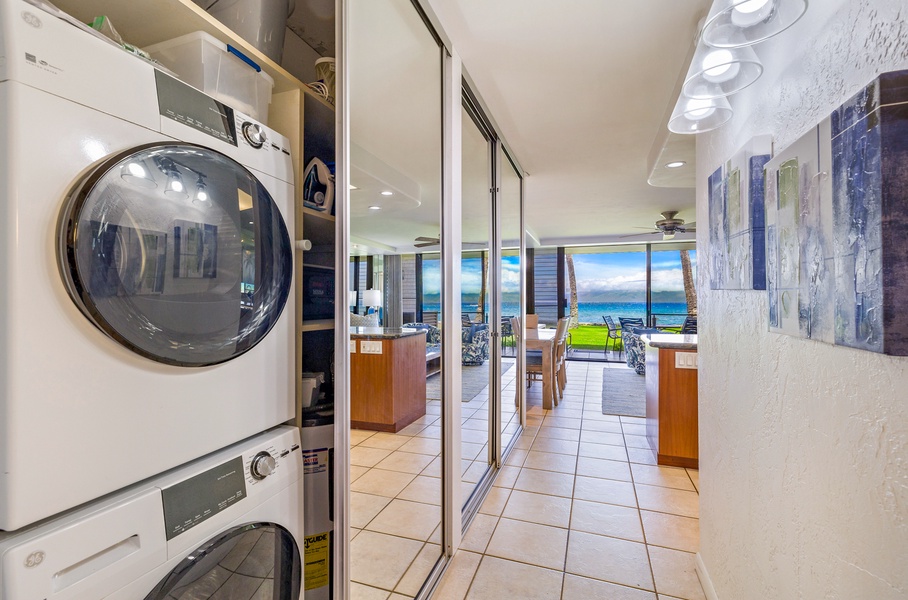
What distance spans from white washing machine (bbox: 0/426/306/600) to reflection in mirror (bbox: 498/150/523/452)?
7.50 feet

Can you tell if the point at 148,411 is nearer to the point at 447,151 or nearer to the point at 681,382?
the point at 447,151

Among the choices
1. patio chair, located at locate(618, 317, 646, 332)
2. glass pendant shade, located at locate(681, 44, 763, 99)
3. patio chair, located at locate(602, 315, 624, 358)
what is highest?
glass pendant shade, located at locate(681, 44, 763, 99)

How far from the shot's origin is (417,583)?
5.61ft

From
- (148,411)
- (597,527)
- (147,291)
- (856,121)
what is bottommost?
(597,527)

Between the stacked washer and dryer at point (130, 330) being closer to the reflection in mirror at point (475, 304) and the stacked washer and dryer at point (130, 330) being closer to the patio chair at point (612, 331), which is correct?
the reflection in mirror at point (475, 304)

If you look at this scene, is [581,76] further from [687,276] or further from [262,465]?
[687,276]

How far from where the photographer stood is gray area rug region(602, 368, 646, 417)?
4.63 metres

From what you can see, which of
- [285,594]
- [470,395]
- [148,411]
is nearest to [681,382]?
[470,395]

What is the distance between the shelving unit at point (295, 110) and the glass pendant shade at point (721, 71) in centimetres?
109

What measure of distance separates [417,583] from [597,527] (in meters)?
1.07

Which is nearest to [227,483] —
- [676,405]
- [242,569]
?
[242,569]

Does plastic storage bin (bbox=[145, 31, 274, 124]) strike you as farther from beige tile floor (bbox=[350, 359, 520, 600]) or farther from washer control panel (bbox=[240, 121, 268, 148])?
beige tile floor (bbox=[350, 359, 520, 600])

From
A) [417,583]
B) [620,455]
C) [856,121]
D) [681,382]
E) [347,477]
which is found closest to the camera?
[856,121]

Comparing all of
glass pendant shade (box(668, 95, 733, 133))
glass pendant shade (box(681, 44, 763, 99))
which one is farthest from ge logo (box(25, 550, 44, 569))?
glass pendant shade (box(668, 95, 733, 133))
